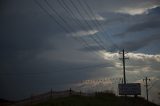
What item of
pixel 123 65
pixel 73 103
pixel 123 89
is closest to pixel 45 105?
pixel 73 103

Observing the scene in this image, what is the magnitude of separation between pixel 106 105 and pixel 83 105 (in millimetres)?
→ 9219

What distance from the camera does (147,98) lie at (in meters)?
107

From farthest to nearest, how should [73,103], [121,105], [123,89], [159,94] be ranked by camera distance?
[159,94] < [123,89] < [121,105] < [73,103]

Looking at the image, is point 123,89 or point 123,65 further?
point 123,89

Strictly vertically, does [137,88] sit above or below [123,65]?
below

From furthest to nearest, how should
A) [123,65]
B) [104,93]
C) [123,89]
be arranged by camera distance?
[123,89], [104,93], [123,65]

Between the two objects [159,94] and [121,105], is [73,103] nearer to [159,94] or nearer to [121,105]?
[121,105]

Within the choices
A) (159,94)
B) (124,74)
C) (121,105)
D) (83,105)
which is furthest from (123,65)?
(159,94)

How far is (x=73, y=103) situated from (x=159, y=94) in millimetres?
90235

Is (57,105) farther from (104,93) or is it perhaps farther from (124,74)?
(104,93)

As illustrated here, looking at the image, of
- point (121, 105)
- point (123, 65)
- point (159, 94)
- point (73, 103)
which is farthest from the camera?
point (159, 94)

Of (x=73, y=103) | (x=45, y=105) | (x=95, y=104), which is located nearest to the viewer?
(x=45, y=105)

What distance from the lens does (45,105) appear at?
51156mm

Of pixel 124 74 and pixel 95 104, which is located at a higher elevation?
pixel 124 74
